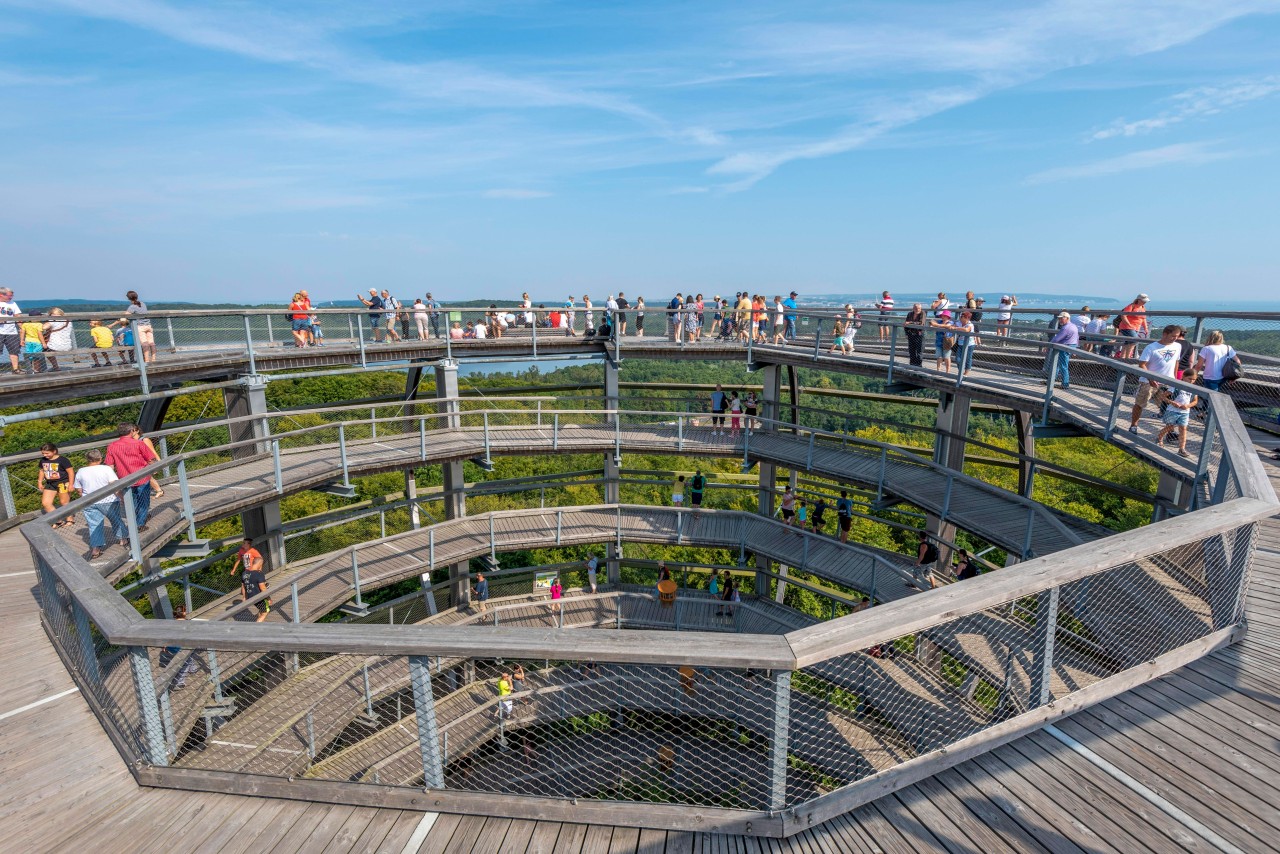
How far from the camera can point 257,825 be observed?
332 centimetres

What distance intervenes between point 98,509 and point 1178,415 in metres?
13.3

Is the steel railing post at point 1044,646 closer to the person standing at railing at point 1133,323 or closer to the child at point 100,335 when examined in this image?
the person standing at railing at point 1133,323

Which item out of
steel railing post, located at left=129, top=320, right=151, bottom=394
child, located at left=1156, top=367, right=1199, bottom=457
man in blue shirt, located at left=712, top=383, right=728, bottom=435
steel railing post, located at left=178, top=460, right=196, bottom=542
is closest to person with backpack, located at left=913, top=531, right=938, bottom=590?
child, located at left=1156, top=367, right=1199, bottom=457

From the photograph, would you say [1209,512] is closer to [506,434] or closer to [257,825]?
[257,825]

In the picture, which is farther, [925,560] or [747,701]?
[925,560]

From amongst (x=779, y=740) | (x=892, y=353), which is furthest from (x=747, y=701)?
(x=892, y=353)

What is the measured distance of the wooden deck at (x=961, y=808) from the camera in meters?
3.15

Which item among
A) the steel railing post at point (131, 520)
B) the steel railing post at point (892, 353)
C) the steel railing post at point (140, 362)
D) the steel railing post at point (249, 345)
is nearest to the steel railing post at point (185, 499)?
the steel railing post at point (131, 520)

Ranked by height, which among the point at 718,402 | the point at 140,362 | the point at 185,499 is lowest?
the point at 718,402

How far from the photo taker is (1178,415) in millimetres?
8250

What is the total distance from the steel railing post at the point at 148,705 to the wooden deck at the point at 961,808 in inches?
8.0

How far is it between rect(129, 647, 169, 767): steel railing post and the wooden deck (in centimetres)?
20

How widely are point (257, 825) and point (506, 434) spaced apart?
1492 centimetres

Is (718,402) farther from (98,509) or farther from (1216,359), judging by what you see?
(98,509)
